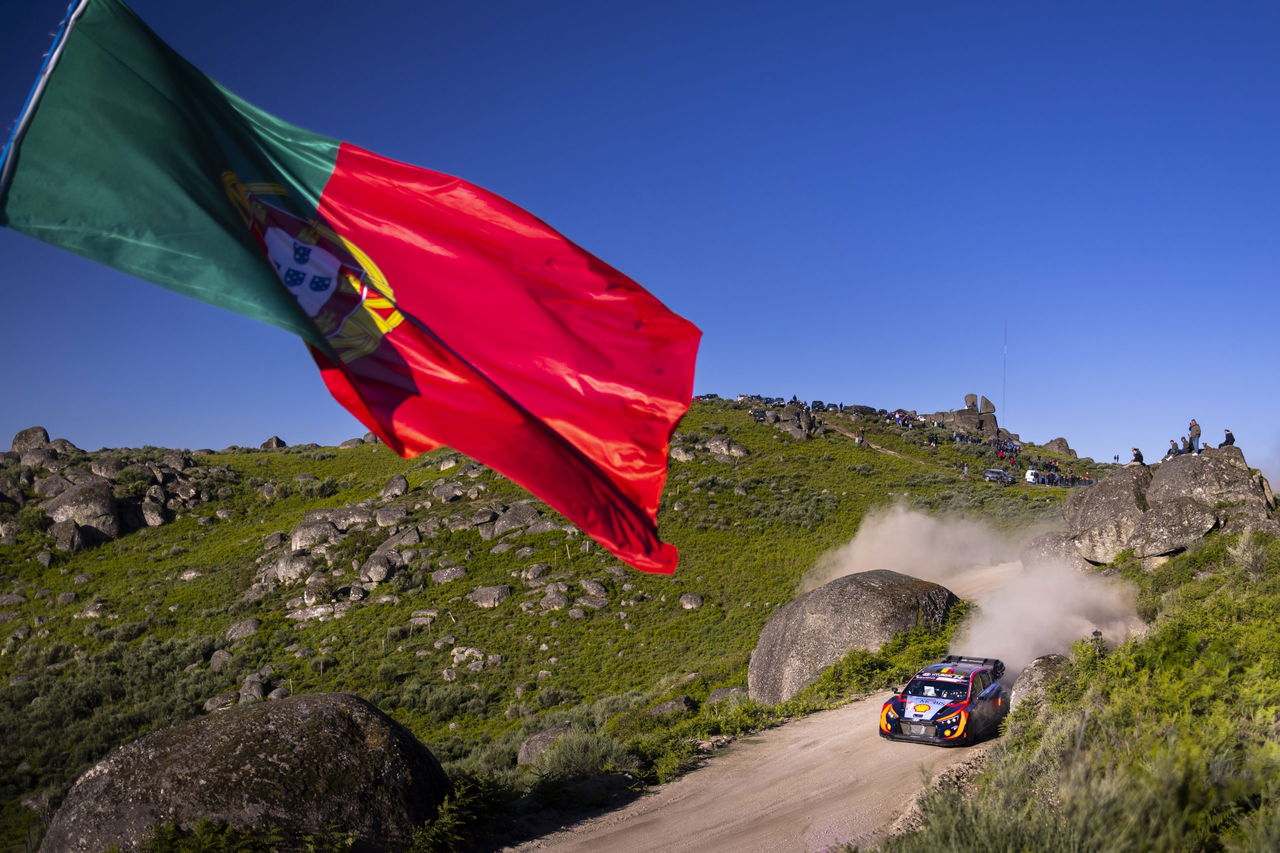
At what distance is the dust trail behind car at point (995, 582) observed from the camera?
2309 cm

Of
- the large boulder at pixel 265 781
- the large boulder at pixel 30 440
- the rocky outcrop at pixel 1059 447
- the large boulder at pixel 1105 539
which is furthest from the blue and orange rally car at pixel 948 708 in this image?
the rocky outcrop at pixel 1059 447

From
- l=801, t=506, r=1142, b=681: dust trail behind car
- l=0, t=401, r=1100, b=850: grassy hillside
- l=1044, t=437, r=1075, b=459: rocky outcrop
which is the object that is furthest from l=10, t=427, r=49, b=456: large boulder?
l=1044, t=437, r=1075, b=459: rocky outcrop

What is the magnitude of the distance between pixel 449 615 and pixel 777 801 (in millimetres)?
34502

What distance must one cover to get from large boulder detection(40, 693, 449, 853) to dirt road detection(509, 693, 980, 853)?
2.29 meters

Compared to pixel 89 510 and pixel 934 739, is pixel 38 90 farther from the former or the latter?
pixel 89 510

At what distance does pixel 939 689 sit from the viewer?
16.2 meters

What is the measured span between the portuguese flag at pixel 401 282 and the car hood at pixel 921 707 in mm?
10856

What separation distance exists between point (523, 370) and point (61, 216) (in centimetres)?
353

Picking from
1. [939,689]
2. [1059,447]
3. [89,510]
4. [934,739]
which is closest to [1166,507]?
[939,689]

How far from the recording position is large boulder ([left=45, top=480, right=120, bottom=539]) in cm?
6262

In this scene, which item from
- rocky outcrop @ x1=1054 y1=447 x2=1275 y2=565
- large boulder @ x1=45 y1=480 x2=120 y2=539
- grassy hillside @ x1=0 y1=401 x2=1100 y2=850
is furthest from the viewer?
large boulder @ x1=45 y1=480 x2=120 y2=539

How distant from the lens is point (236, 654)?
141 feet

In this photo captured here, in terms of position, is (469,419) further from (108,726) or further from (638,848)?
(108,726)

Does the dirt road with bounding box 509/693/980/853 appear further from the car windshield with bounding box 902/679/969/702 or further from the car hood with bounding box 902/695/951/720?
the car windshield with bounding box 902/679/969/702
